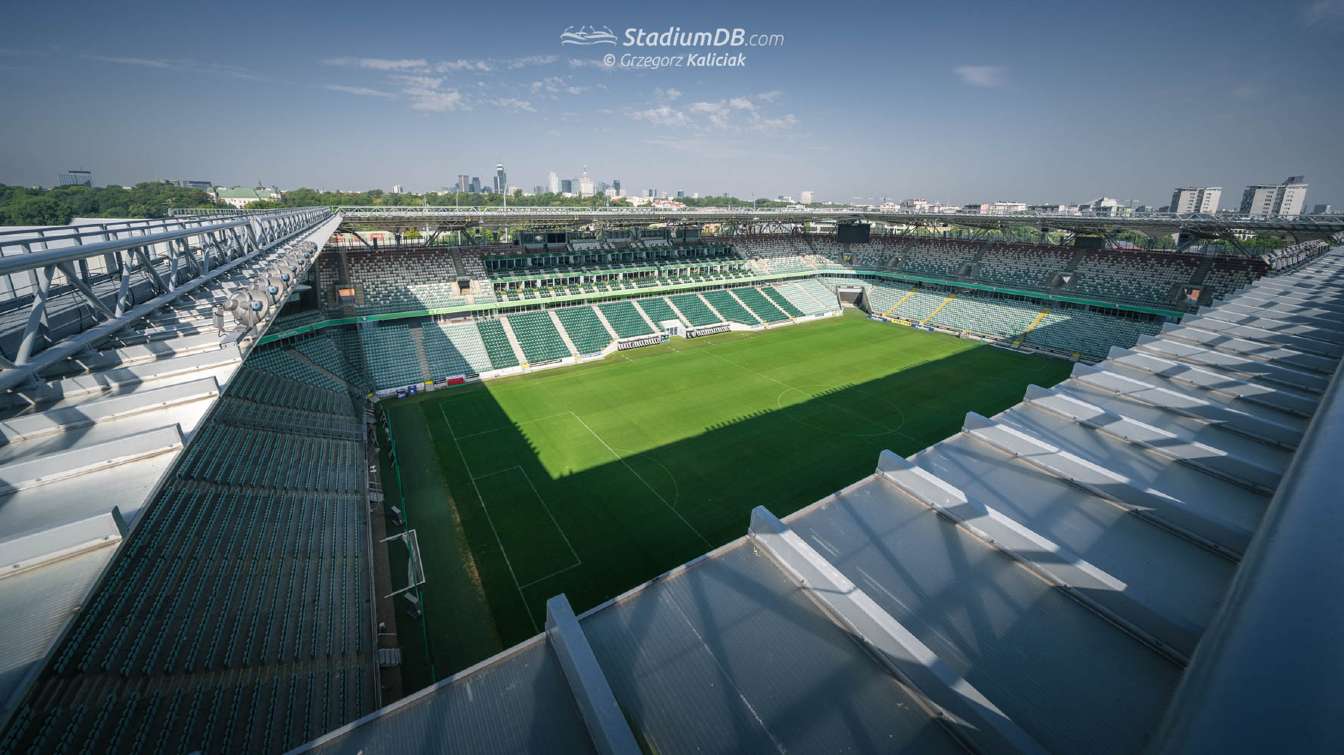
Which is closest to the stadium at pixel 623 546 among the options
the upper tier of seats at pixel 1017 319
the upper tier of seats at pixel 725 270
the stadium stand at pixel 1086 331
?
the upper tier of seats at pixel 725 270

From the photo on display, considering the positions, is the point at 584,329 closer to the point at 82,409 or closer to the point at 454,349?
the point at 454,349

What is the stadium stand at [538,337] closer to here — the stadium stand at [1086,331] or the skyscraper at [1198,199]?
the stadium stand at [1086,331]

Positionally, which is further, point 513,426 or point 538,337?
point 538,337

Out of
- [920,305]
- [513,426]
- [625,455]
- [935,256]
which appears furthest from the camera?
[935,256]

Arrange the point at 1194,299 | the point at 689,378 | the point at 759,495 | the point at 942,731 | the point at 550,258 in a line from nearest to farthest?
the point at 942,731
the point at 759,495
the point at 689,378
the point at 1194,299
the point at 550,258

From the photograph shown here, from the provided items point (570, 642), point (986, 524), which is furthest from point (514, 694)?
point (986, 524)

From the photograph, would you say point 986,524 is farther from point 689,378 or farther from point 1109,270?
point 1109,270

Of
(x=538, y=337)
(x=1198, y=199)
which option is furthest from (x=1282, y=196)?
(x=538, y=337)
